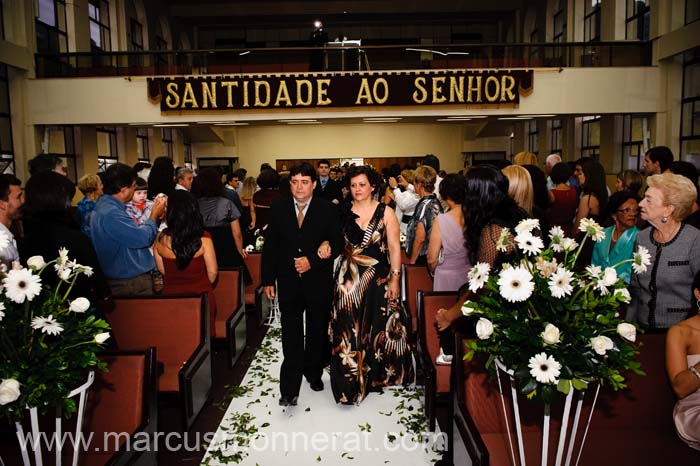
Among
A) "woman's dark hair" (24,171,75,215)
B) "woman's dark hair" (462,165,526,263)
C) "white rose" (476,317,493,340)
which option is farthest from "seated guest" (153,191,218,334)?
"white rose" (476,317,493,340)

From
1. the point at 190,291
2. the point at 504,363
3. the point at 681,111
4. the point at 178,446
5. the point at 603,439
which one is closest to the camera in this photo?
the point at 504,363

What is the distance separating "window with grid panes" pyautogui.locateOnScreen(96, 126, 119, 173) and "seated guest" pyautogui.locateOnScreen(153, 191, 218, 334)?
13.1m

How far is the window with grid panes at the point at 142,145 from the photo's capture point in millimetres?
19000

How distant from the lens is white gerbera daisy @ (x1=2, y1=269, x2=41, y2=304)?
2077 millimetres

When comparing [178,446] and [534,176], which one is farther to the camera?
[534,176]

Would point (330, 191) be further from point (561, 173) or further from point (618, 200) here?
point (618, 200)

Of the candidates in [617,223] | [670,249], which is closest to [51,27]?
[617,223]

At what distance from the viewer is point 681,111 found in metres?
12.6

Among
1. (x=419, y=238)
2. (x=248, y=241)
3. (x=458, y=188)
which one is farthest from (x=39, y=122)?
(x=458, y=188)

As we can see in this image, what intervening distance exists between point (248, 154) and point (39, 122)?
1023cm

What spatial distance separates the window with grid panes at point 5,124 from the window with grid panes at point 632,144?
48.7ft

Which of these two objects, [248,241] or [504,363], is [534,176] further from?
[248,241]

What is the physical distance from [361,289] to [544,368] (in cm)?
223

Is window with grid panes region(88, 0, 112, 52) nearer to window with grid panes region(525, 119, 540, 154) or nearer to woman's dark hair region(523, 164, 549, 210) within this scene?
window with grid panes region(525, 119, 540, 154)
